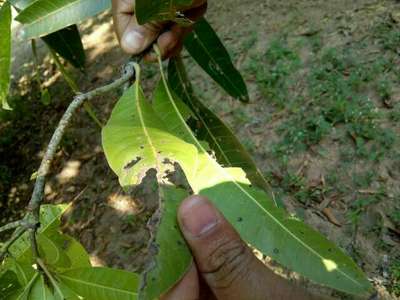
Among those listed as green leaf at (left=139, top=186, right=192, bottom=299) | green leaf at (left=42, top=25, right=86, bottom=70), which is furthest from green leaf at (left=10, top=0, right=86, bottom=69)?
green leaf at (left=139, top=186, right=192, bottom=299)

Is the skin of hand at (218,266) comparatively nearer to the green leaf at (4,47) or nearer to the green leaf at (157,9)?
the green leaf at (157,9)

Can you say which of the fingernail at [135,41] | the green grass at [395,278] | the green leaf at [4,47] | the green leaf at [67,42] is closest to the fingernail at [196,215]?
the fingernail at [135,41]

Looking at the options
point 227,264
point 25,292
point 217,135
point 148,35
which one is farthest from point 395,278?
point 25,292

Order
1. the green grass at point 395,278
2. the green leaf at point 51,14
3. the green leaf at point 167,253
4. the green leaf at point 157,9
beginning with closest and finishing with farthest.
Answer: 1. the green leaf at point 167,253
2. the green leaf at point 157,9
3. the green leaf at point 51,14
4. the green grass at point 395,278

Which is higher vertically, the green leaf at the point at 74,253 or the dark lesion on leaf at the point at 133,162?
the dark lesion on leaf at the point at 133,162

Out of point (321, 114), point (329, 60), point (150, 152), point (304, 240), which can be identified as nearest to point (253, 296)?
point (304, 240)

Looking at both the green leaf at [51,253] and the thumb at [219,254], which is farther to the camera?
the green leaf at [51,253]

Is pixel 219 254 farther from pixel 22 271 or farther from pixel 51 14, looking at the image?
pixel 51 14
